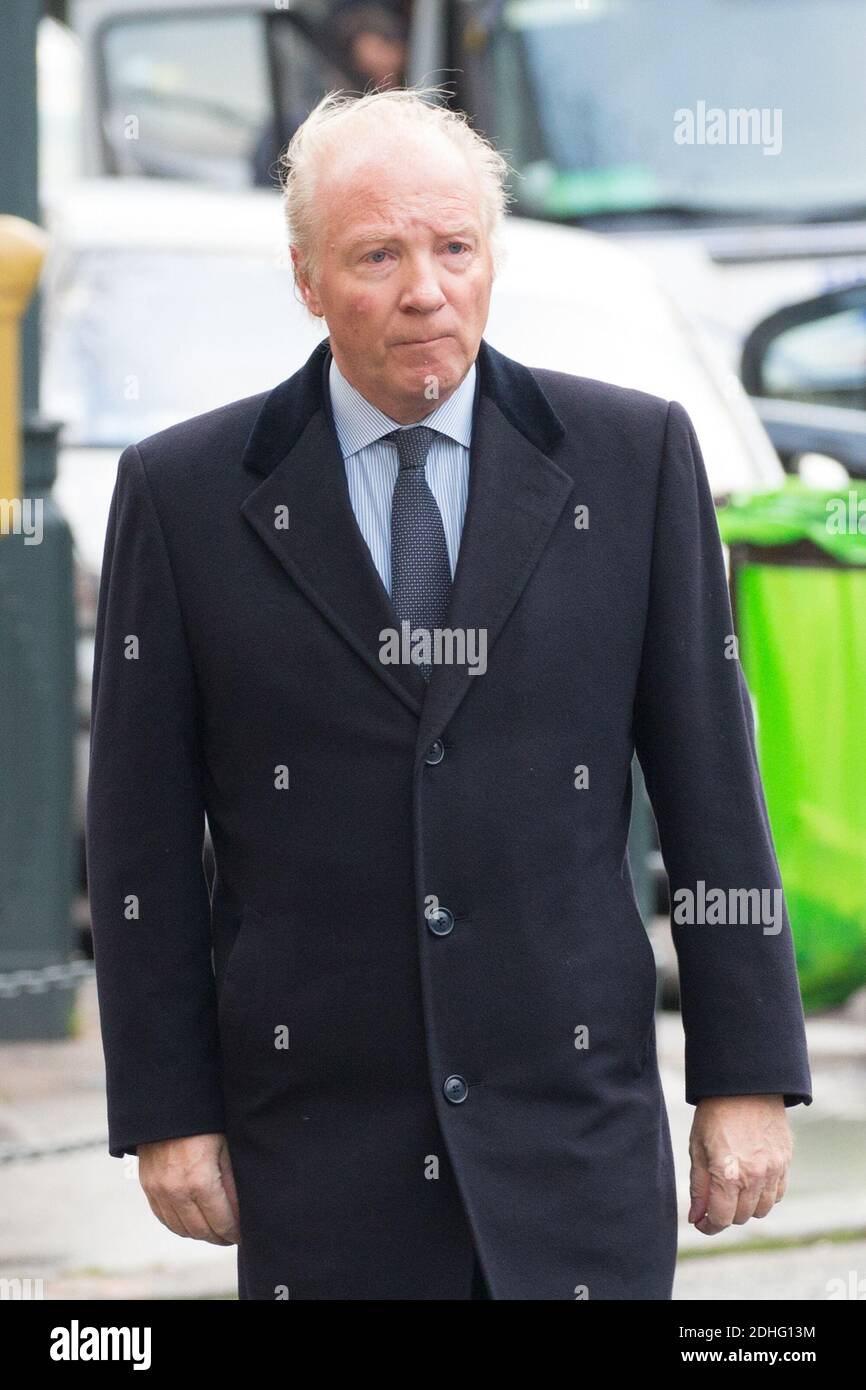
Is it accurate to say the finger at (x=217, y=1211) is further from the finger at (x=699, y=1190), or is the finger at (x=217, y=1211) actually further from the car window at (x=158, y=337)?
the car window at (x=158, y=337)

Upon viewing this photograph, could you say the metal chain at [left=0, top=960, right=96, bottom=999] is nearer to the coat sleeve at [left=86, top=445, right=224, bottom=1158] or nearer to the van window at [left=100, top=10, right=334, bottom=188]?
the coat sleeve at [left=86, top=445, right=224, bottom=1158]

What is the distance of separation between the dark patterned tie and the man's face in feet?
0.26

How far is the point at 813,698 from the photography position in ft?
20.4

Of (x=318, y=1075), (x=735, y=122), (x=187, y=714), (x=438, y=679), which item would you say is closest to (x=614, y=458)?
(x=438, y=679)

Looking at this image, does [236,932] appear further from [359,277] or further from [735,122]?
[735,122]

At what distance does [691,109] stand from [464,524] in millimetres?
8861

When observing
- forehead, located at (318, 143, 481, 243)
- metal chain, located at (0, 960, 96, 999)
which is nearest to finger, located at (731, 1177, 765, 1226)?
forehead, located at (318, 143, 481, 243)

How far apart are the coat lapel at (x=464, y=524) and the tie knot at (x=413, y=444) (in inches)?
2.2

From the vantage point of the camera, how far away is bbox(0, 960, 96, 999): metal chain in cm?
609

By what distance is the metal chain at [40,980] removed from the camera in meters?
6.09

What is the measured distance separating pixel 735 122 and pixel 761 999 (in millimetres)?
9632

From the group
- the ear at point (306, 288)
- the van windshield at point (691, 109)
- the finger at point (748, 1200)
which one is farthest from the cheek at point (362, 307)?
the van windshield at point (691, 109)

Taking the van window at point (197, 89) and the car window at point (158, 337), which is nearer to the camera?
the car window at point (158, 337)

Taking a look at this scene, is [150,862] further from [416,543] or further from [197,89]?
[197,89]
